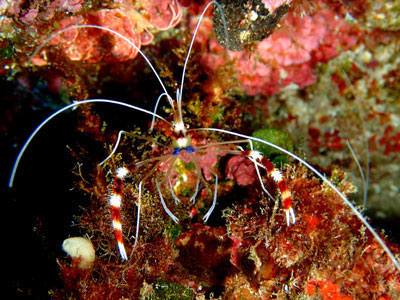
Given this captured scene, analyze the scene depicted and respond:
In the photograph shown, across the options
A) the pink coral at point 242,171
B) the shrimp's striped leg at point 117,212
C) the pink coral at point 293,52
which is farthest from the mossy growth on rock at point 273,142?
the shrimp's striped leg at point 117,212

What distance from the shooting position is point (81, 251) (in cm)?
317

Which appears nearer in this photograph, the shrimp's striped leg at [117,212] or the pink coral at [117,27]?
the shrimp's striped leg at [117,212]

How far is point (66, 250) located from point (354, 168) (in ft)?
18.2

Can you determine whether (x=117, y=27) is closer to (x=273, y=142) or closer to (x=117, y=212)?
(x=117, y=212)

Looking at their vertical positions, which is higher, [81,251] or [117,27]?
[117,27]

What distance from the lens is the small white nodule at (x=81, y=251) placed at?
315 centimetres

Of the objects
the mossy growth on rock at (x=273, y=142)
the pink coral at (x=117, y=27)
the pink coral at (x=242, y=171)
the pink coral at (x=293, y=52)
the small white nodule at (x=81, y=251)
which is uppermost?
the pink coral at (x=117, y=27)

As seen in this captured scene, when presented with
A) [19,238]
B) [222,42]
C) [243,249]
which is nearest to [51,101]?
[19,238]

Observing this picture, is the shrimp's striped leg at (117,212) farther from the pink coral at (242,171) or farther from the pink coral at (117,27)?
the pink coral at (117,27)

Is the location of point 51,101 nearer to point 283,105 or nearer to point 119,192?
point 119,192

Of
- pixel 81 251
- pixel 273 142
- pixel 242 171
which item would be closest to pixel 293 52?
pixel 273 142

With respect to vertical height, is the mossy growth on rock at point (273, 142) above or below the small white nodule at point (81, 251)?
above

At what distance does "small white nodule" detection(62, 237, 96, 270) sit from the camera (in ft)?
10.3

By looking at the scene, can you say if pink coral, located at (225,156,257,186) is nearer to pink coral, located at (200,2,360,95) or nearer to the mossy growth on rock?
the mossy growth on rock
